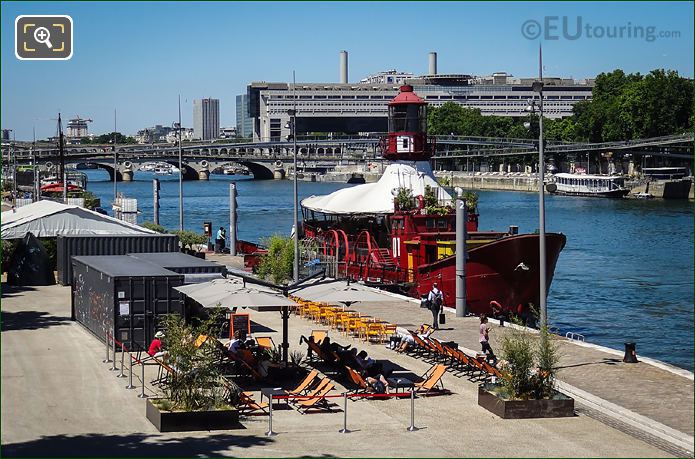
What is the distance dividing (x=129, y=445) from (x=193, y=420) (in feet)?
4.90

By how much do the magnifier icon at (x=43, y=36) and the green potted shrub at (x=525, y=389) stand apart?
28.8 ft

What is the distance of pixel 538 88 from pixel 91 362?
10094 millimetres

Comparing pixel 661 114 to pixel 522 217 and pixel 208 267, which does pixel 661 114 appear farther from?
pixel 208 267

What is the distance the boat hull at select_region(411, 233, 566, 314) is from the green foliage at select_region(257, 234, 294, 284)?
5.91m

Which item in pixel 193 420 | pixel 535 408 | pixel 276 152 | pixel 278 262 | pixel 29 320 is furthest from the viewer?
pixel 276 152

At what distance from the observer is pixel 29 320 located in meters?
27.9

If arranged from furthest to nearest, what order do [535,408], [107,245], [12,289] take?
1. [107,245]
2. [12,289]
3. [535,408]

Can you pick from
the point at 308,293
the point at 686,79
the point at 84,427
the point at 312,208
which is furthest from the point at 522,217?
the point at 84,427

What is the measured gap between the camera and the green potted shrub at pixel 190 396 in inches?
664

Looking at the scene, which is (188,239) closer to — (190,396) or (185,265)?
(185,265)

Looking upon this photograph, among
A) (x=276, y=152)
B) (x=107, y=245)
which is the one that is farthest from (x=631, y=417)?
(x=276, y=152)

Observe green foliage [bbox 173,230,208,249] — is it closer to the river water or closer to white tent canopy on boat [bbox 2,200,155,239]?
white tent canopy on boat [bbox 2,200,155,239]

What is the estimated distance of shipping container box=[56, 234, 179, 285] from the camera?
36.1m

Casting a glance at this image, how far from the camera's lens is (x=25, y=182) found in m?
132
